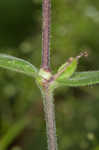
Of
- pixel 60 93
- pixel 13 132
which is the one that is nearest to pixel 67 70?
pixel 13 132

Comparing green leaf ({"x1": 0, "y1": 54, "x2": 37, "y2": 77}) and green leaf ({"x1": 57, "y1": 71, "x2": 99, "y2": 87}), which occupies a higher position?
green leaf ({"x1": 0, "y1": 54, "x2": 37, "y2": 77})

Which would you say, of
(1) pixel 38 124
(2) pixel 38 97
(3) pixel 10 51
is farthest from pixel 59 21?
(1) pixel 38 124

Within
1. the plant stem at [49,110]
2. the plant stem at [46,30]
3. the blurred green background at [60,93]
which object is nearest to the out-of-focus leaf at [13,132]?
the blurred green background at [60,93]

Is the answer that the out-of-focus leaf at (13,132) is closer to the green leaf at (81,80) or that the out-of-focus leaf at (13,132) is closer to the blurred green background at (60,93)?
the blurred green background at (60,93)

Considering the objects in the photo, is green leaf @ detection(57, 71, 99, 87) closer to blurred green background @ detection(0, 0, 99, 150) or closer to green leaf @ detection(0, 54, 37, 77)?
green leaf @ detection(0, 54, 37, 77)

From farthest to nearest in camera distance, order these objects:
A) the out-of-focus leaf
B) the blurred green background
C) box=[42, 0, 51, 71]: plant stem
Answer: the blurred green background < the out-of-focus leaf < box=[42, 0, 51, 71]: plant stem

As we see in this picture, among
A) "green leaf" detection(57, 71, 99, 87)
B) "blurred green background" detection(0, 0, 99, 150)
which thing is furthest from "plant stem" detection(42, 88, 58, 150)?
"blurred green background" detection(0, 0, 99, 150)

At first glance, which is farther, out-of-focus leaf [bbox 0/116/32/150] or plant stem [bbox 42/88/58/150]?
out-of-focus leaf [bbox 0/116/32/150]

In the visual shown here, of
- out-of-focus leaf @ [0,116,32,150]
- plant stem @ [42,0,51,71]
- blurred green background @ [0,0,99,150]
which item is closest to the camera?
plant stem @ [42,0,51,71]
